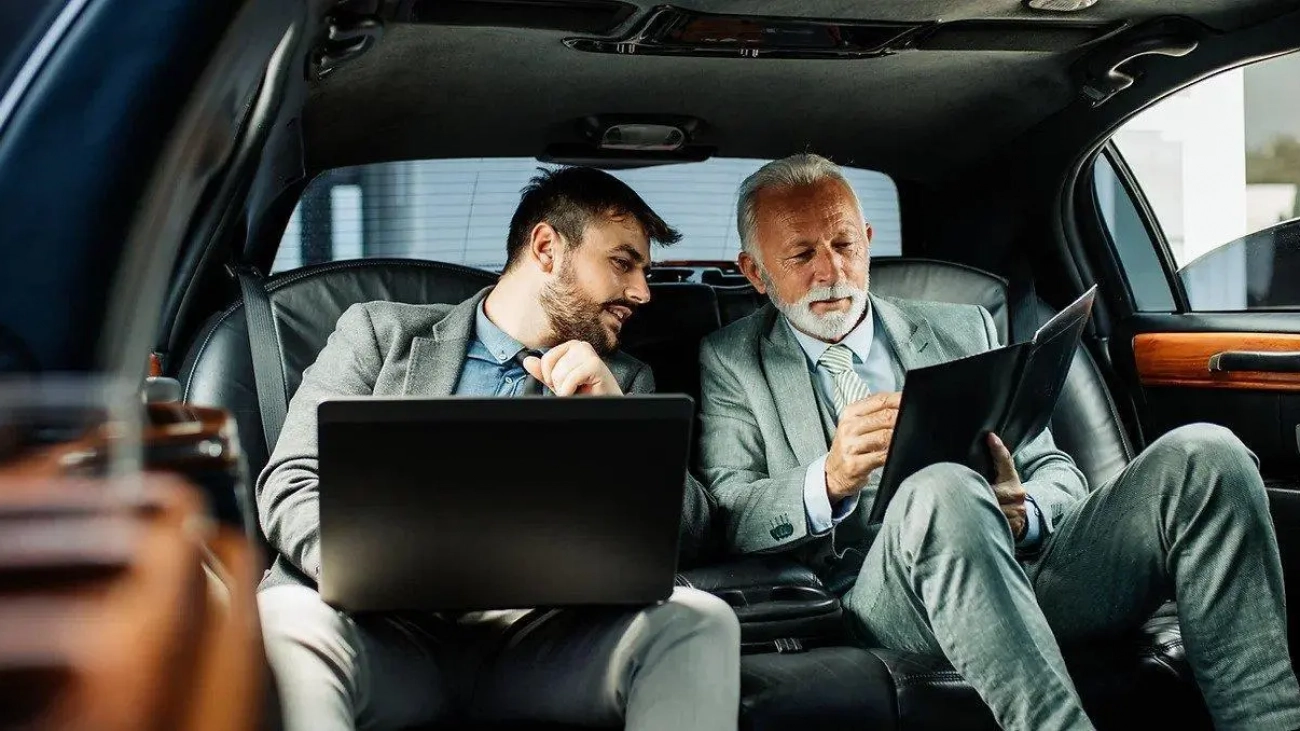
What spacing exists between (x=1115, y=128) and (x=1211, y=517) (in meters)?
1.08

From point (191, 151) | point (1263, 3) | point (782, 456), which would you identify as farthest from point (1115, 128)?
point (191, 151)

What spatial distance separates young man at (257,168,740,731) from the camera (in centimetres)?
170

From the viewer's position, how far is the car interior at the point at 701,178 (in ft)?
2.93

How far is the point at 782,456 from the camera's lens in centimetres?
244

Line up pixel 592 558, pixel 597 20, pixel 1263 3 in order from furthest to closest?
1. pixel 1263 3
2. pixel 597 20
3. pixel 592 558

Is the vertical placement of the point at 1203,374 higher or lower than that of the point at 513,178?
lower

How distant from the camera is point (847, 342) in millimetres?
2586

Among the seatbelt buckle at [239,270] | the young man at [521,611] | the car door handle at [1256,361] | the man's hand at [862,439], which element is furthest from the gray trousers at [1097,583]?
the seatbelt buckle at [239,270]

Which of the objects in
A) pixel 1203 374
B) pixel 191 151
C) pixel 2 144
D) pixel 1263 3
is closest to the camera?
pixel 2 144

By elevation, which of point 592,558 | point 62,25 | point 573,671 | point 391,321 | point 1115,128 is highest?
point 62,25

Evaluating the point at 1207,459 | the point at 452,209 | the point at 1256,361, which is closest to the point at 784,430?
the point at 1207,459

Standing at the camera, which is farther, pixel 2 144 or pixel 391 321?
pixel 391 321

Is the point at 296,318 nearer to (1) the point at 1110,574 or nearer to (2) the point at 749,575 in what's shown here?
(2) the point at 749,575

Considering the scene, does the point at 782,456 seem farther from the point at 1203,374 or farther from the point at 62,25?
the point at 62,25
